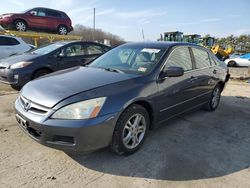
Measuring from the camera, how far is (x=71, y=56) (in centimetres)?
730

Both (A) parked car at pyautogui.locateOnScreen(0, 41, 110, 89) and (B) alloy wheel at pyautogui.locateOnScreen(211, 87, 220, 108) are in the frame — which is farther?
(A) parked car at pyautogui.locateOnScreen(0, 41, 110, 89)

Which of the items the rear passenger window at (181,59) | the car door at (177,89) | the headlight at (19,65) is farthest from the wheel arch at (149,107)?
the headlight at (19,65)

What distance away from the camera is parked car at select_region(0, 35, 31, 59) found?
10.5m

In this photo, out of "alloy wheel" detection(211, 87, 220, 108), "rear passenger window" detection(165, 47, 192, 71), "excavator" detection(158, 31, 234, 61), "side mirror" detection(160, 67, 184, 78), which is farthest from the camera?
"excavator" detection(158, 31, 234, 61)

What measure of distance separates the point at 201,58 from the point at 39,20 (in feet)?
41.9

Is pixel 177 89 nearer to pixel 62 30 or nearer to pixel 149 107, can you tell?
pixel 149 107

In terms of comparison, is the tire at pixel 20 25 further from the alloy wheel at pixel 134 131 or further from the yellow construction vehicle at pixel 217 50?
the yellow construction vehicle at pixel 217 50

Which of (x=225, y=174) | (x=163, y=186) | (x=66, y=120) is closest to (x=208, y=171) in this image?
(x=225, y=174)

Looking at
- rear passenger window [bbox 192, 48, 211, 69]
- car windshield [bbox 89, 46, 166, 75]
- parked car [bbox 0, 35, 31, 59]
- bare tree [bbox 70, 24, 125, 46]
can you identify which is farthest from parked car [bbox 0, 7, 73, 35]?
bare tree [bbox 70, 24, 125, 46]

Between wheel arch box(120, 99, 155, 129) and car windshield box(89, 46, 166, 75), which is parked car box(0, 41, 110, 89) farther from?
wheel arch box(120, 99, 155, 129)

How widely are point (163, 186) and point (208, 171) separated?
0.69 metres

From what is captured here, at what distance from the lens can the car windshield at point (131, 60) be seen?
12.6 ft

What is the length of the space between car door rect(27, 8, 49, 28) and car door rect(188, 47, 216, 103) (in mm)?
12541

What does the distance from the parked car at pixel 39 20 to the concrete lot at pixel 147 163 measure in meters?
11.8
